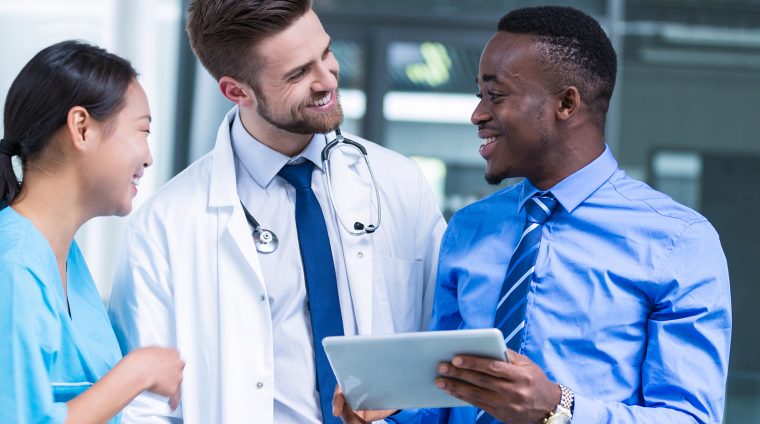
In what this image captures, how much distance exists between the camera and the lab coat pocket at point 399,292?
1655 millimetres

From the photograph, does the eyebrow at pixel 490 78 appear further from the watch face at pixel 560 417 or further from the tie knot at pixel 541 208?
the watch face at pixel 560 417

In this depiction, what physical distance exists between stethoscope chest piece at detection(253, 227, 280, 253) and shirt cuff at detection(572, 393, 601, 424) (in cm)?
61

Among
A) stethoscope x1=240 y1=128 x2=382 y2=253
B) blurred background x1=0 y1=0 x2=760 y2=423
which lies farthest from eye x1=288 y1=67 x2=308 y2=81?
blurred background x1=0 y1=0 x2=760 y2=423

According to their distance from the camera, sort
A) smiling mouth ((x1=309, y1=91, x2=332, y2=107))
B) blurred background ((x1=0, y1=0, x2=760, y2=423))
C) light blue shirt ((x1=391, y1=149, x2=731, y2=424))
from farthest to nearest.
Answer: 1. blurred background ((x1=0, y1=0, x2=760, y2=423))
2. smiling mouth ((x1=309, y1=91, x2=332, y2=107))
3. light blue shirt ((x1=391, y1=149, x2=731, y2=424))

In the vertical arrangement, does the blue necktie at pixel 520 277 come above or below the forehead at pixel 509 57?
below

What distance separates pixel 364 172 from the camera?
5.78ft

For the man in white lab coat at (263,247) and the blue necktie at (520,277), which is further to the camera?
the man in white lab coat at (263,247)

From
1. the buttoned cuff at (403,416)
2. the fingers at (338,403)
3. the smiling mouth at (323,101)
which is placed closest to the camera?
the fingers at (338,403)

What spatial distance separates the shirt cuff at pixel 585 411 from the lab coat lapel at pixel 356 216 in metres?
0.44

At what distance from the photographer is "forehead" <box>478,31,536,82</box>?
4.81 feet

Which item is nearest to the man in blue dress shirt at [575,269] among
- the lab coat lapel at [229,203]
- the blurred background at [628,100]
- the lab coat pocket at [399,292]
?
the lab coat pocket at [399,292]

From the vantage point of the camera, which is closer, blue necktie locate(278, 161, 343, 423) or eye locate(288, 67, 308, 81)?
blue necktie locate(278, 161, 343, 423)

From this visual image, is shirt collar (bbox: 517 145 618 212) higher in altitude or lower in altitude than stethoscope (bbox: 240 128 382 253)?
higher

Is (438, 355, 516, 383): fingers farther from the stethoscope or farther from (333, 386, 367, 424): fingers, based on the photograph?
the stethoscope
